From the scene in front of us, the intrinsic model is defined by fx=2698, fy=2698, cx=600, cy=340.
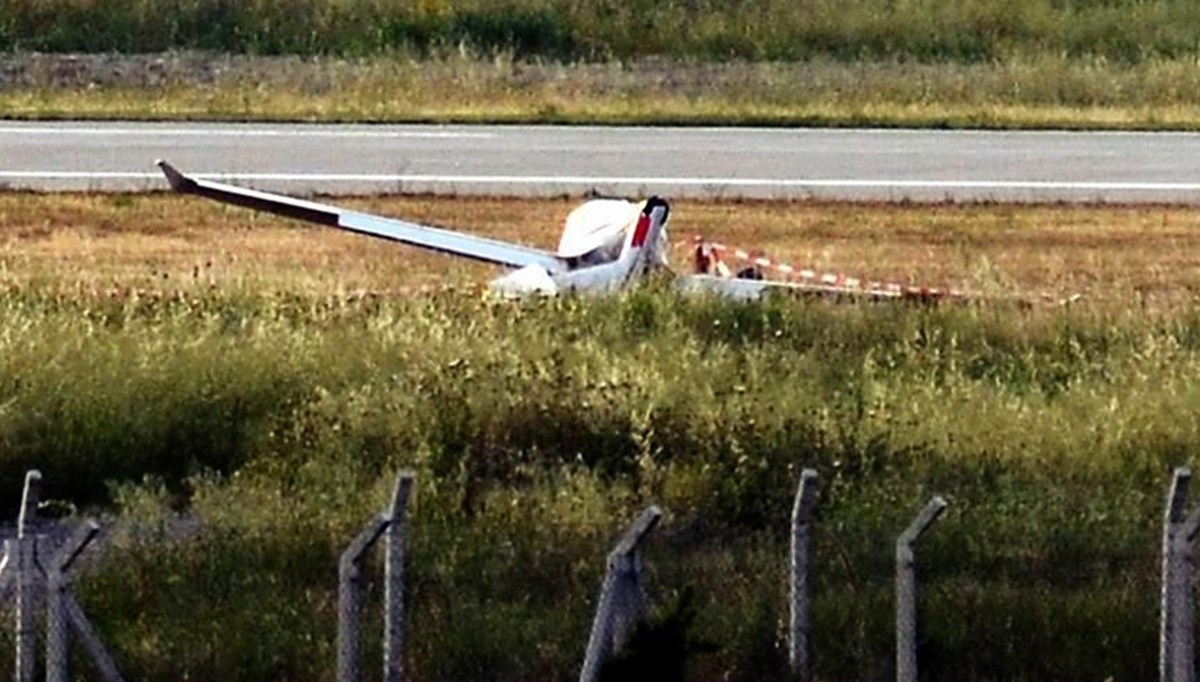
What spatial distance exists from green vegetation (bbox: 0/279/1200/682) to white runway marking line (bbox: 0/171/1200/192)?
8.32 meters

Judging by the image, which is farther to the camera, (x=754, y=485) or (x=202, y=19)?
(x=202, y=19)

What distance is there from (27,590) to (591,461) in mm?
4193

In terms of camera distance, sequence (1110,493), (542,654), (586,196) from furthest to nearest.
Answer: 1. (586,196)
2. (1110,493)
3. (542,654)

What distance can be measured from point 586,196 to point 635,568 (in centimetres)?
1554

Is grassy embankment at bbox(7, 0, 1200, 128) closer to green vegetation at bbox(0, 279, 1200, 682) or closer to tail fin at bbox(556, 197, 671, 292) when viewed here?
tail fin at bbox(556, 197, 671, 292)

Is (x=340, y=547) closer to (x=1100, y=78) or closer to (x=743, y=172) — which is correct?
(x=743, y=172)

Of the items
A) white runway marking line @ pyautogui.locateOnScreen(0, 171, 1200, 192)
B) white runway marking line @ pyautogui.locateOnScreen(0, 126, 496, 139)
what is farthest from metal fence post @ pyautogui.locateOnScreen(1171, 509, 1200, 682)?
white runway marking line @ pyautogui.locateOnScreen(0, 126, 496, 139)

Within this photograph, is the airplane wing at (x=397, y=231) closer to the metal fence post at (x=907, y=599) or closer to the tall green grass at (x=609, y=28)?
the metal fence post at (x=907, y=599)

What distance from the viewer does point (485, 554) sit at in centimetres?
1109

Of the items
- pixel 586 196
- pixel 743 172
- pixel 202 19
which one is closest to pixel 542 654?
pixel 586 196

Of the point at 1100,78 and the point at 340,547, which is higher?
the point at 340,547

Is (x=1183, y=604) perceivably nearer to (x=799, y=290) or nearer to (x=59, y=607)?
(x=59, y=607)

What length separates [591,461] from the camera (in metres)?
12.9

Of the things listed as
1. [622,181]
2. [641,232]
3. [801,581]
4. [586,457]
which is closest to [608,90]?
[622,181]
